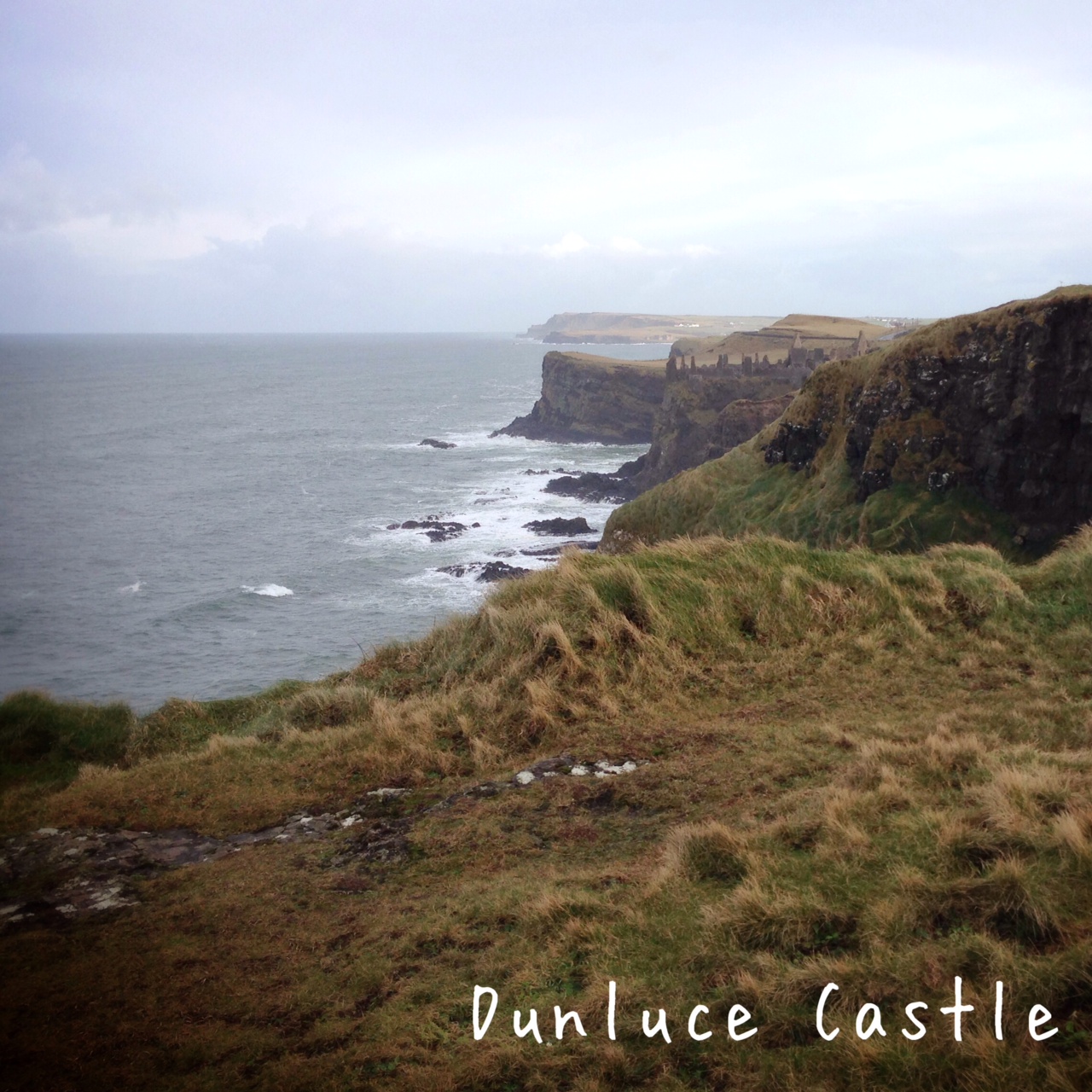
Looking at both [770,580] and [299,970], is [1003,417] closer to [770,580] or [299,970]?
[770,580]

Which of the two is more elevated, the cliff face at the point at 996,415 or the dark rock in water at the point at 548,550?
the cliff face at the point at 996,415

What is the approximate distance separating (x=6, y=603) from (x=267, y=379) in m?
133

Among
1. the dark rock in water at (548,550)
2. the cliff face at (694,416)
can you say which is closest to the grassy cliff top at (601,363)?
the cliff face at (694,416)

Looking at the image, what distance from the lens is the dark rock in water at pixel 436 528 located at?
52.5 meters

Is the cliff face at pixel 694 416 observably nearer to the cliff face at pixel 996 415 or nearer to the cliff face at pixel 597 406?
the cliff face at pixel 597 406

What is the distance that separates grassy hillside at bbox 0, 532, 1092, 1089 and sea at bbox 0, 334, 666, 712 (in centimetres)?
480

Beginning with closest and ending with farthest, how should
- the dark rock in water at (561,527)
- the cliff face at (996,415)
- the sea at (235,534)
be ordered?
the cliff face at (996,415), the sea at (235,534), the dark rock in water at (561,527)

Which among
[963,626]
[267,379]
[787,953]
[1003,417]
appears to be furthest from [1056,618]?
[267,379]

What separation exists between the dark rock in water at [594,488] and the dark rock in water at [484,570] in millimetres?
19881

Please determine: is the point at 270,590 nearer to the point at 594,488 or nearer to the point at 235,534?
the point at 235,534

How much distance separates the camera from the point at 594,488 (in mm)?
65938

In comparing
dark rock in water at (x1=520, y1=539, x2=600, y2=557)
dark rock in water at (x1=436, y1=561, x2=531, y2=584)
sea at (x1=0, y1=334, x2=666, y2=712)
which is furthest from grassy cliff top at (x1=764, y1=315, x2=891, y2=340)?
dark rock in water at (x1=436, y1=561, x2=531, y2=584)

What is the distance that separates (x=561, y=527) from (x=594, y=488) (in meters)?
14.3

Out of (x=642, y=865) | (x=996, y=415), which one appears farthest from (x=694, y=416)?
(x=642, y=865)
